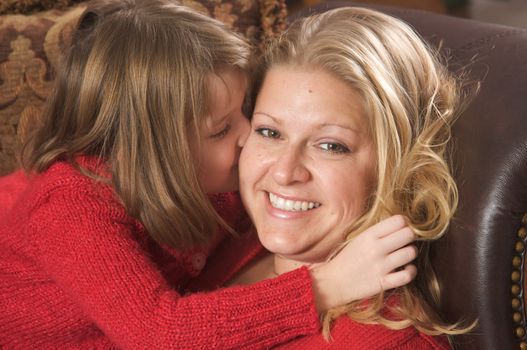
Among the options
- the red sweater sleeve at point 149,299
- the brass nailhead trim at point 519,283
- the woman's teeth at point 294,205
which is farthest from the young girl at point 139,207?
the brass nailhead trim at point 519,283

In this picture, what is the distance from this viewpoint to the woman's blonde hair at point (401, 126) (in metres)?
1.26

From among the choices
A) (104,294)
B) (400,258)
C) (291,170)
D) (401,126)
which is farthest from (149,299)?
(401,126)

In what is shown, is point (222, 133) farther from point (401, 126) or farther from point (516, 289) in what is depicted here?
point (516, 289)

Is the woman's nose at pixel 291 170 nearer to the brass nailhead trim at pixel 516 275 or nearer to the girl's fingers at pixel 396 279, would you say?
the girl's fingers at pixel 396 279

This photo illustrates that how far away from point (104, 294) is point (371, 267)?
51 centimetres

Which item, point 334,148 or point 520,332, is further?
point 334,148

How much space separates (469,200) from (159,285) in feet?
1.95

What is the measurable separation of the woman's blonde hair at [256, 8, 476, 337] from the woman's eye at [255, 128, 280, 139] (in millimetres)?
147

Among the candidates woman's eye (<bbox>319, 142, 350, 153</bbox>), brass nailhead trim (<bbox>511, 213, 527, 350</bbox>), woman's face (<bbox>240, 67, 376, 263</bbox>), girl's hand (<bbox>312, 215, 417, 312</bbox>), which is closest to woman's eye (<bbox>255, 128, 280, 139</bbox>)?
woman's face (<bbox>240, 67, 376, 263</bbox>)

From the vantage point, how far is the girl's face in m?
1.48

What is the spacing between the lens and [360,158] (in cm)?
134

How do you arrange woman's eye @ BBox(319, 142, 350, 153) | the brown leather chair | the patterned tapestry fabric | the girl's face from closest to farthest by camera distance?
the brown leather chair < woman's eye @ BBox(319, 142, 350, 153) < the girl's face < the patterned tapestry fabric

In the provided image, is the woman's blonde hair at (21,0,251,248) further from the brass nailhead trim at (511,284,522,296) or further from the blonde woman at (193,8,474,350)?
the brass nailhead trim at (511,284,522,296)

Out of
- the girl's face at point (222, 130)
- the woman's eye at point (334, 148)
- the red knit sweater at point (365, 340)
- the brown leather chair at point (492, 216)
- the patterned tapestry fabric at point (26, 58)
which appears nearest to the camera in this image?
the brown leather chair at point (492, 216)
